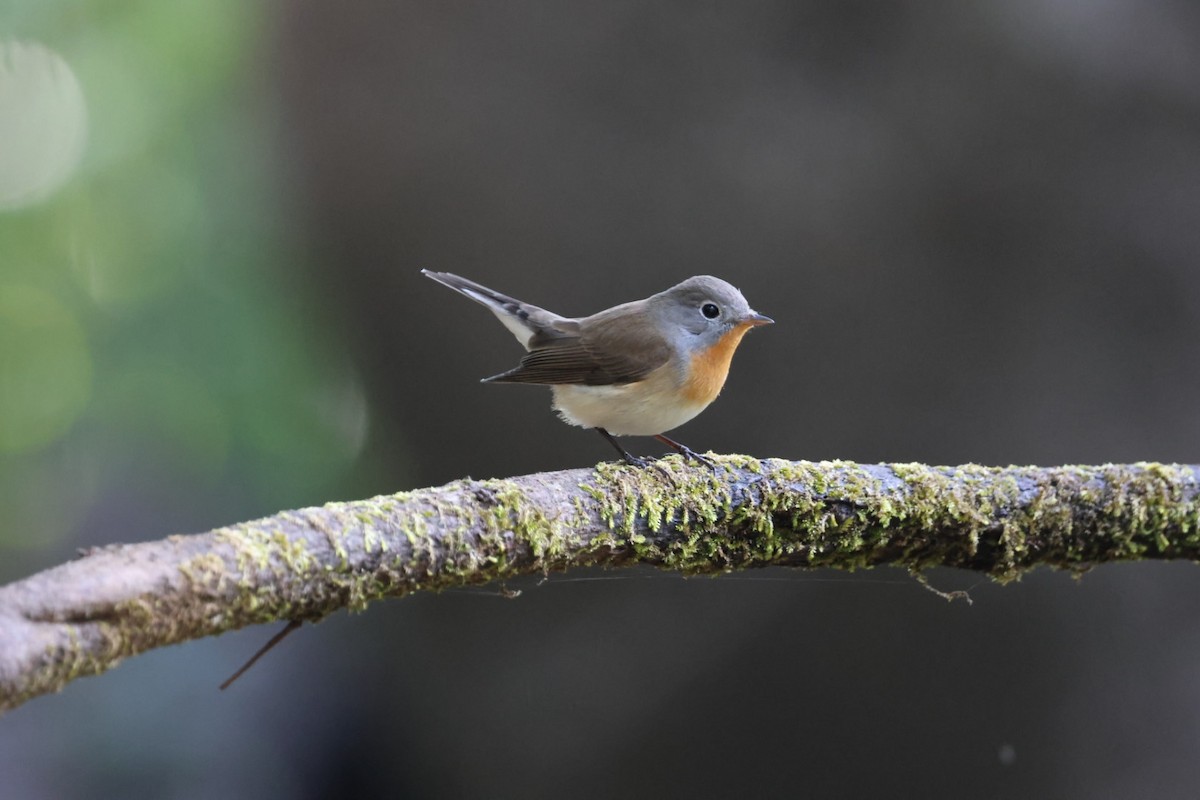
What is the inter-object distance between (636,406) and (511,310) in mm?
786

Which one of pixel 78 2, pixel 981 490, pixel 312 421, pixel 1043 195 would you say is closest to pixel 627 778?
pixel 312 421

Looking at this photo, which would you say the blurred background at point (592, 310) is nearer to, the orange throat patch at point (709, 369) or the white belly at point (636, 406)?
the orange throat patch at point (709, 369)

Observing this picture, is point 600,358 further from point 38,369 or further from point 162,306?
point 38,369

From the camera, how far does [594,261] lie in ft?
17.8

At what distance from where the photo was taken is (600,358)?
10.2 feet

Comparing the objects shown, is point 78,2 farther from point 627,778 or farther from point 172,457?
point 627,778

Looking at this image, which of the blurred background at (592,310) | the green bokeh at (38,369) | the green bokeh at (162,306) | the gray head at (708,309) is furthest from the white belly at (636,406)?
the green bokeh at (38,369)

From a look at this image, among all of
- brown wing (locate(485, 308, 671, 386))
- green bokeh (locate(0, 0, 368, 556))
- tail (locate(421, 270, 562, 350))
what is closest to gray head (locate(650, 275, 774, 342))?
brown wing (locate(485, 308, 671, 386))

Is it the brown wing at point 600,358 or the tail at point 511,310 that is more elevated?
A: the tail at point 511,310

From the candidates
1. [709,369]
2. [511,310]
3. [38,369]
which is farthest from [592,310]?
[38,369]

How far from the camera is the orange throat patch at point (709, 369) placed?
301 centimetres

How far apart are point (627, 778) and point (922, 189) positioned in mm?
3665

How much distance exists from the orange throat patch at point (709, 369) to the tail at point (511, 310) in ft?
2.08

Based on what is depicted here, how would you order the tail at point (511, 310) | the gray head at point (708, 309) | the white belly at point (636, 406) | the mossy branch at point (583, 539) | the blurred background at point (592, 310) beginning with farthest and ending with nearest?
the blurred background at point (592, 310) < the tail at point (511, 310) < the gray head at point (708, 309) < the white belly at point (636, 406) < the mossy branch at point (583, 539)
